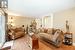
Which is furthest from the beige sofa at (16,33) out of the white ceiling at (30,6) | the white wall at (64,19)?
the white wall at (64,19)

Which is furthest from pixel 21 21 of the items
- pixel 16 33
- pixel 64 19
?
pixel 64 19

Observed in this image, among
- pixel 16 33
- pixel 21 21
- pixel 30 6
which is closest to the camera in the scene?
pixel 21 21

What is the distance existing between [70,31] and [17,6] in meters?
3.61

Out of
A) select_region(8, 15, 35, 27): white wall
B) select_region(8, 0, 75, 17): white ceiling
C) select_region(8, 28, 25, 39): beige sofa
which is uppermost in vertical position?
select_region(8, 0, 75, 17): white ceiling

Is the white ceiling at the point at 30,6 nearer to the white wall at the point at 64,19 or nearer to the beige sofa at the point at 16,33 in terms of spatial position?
the beige sofa at the point at 16,33

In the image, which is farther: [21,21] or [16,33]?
[16,33]

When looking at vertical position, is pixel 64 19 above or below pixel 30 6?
below

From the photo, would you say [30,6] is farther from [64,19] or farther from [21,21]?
[64,19]

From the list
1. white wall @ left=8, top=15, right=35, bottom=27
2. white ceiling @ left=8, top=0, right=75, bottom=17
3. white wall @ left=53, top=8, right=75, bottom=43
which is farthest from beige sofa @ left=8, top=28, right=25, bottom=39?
white wall @ left=53, top=8, right=75, bottom=43

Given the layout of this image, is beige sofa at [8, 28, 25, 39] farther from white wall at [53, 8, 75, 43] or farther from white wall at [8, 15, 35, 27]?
white wall at [53, 8, 75, 43]

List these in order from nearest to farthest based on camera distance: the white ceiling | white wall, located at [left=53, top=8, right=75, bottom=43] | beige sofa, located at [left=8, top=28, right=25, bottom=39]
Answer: the white ceiling
beige sofa, located at [left=8, top=28, right=25, bottom=39]
white wall, located at [left=53, top=8, right=75, bottom=43]

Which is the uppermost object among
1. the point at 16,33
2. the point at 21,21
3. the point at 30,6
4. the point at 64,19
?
the point at 30,6

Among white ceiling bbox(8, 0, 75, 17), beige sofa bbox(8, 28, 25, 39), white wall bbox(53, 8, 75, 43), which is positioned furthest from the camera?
white wall bbox(53, 8, 75, 43)

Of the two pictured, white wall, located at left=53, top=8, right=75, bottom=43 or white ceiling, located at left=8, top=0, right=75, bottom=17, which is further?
white wall, located at left=53, top=8, right=75, bottom=43
